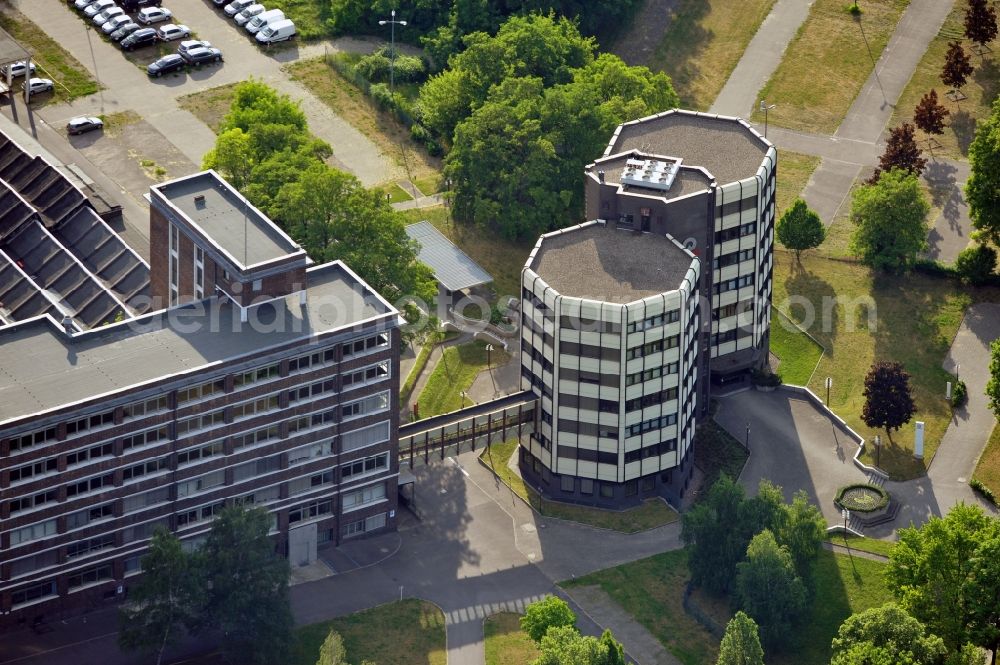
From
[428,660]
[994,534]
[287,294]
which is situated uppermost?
[287,294]

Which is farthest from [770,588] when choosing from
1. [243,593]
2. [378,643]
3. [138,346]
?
[138,346]

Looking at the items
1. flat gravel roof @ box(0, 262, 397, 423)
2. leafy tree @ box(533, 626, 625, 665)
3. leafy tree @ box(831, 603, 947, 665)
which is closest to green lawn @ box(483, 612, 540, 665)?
leafy tree @ box(533, 626, 625, 665)

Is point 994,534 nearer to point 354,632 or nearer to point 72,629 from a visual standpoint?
point 354,632

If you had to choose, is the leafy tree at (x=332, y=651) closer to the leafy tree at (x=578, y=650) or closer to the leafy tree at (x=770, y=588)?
the leafy tree at (x=578, y=650)

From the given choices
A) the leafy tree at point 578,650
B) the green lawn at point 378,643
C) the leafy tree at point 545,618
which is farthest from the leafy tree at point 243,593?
the leafy tree at point 578,650

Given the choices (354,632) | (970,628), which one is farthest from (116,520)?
(970,628)

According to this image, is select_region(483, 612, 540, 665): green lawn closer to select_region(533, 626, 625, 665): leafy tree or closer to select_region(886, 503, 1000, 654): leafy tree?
select_region(533, 626, 625, 665): leafy tree
